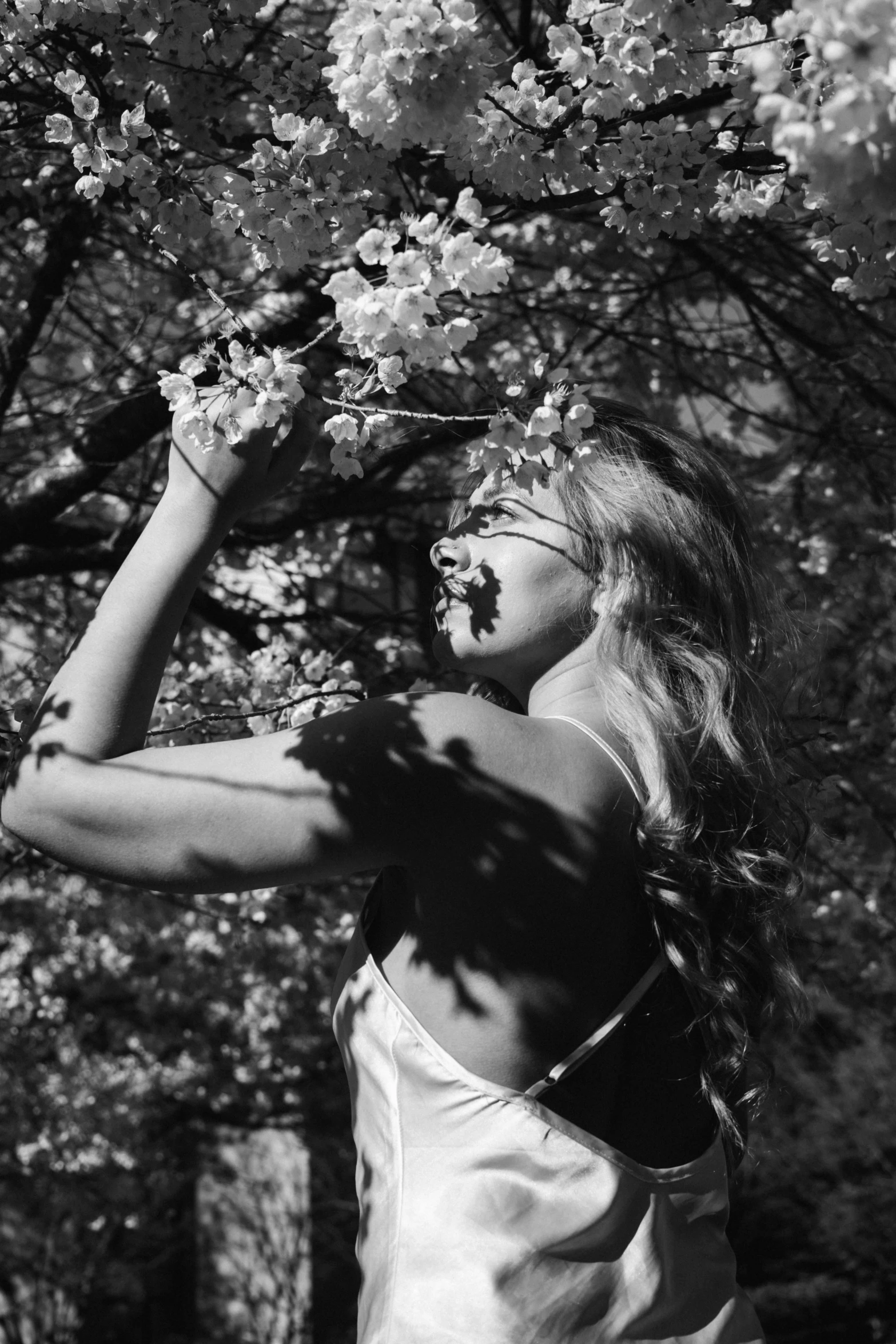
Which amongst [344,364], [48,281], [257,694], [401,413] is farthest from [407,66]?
[48,281]

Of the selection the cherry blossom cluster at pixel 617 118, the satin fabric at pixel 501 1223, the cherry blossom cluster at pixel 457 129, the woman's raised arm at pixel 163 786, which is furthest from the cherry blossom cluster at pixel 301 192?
the satin fabric at pixel 501 1223

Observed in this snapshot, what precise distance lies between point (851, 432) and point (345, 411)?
2.59 metres

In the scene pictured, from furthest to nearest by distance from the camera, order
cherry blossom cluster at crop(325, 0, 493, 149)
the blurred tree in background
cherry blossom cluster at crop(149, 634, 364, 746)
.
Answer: cherry blossom cluster at crop(149, 634, 364, 746)
the blurred tree in background
cherry blossom cluster at crop(325, 0, 493, 149)

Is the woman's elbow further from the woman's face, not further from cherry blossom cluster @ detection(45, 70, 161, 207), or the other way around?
cherry blossom cluster @ detection(45, 70, 161, 207)

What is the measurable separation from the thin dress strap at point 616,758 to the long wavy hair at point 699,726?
1cm

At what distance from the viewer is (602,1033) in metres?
1.26

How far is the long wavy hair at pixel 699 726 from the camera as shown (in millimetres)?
1349

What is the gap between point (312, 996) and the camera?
27.1 ft

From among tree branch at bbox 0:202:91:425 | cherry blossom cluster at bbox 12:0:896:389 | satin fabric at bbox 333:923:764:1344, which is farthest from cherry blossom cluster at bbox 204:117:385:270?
tree branch at bbox 0:202:91:425

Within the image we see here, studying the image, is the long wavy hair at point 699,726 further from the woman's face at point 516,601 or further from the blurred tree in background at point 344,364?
the blurred tree in background at point 344,364

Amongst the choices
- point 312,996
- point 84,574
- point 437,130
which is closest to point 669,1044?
point 437,130

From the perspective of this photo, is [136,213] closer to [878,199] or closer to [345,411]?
[345,411]

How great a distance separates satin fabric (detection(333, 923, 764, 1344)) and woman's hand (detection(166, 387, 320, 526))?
21.2 inches

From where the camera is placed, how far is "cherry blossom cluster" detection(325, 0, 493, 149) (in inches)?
49.5
